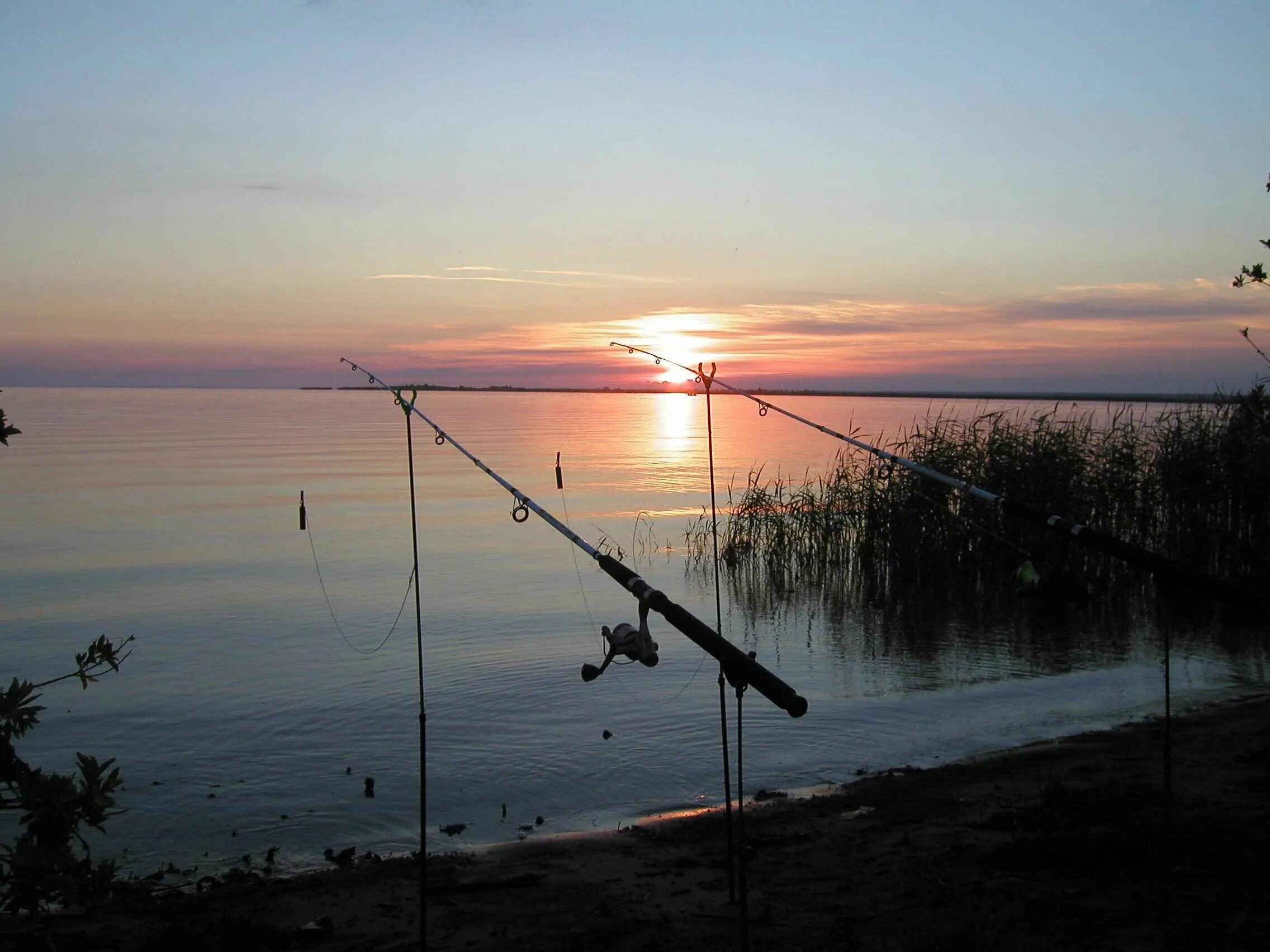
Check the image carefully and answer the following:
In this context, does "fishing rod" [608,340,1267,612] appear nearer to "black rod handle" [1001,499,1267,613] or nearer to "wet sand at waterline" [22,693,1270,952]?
"black rod handle" [1001,499,1267,613]

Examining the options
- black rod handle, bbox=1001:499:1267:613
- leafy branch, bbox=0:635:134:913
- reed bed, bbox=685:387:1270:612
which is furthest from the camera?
reed bed, bbox=685:387:1270:612

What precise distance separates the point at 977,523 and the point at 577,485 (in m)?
17.7

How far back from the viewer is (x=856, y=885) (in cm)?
551

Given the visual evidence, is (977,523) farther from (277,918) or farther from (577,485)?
(577,485)

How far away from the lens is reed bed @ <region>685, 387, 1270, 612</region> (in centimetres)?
1476

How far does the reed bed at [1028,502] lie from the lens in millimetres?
14758

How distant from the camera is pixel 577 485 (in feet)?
105

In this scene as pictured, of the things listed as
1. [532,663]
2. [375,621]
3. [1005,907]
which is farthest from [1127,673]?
[375,621]

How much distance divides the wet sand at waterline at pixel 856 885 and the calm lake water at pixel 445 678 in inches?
41.4

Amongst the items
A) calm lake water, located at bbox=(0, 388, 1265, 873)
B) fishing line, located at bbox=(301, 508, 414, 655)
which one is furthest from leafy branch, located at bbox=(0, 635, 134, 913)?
fishing line, located at bbox=(301, 508, 414, 655)

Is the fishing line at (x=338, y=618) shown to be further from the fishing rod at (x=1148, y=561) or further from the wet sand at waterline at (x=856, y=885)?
the fishing rod at (x=1148, y=561)

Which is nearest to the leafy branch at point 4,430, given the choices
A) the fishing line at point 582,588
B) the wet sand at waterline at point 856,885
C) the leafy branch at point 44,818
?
the leafy branch at point 44,818

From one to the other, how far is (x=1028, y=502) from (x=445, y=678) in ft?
28.2

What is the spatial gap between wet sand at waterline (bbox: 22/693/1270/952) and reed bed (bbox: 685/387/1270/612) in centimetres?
765
